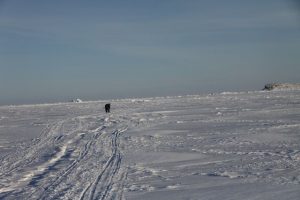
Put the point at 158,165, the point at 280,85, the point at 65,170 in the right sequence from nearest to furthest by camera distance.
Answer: the point at 65,170
the point at 158,165
the point at 280,85

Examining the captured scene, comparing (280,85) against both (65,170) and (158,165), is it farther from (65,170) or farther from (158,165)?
(65,170)

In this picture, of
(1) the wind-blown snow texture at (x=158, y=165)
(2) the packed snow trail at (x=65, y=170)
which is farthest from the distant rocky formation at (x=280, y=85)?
(2) the packed snow trail at (x=65, y=170)

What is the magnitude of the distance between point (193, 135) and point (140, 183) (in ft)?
23.9

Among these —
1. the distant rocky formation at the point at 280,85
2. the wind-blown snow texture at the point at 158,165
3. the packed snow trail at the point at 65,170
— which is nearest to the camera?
the wind-blown snow texture at the point at 158,165

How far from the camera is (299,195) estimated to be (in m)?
6.22

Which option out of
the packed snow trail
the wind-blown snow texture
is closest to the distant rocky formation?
Result: the wind-blown snow texture

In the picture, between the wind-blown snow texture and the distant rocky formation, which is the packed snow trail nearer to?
the wind-blown snow texture

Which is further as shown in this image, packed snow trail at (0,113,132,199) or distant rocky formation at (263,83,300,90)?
distant rocky formation at (263,83,300,90)

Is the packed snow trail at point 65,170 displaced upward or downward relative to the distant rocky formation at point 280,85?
downward

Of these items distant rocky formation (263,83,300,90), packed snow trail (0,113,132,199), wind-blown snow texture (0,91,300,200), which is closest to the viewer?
wind-blown snow texture (0,91,300,200)

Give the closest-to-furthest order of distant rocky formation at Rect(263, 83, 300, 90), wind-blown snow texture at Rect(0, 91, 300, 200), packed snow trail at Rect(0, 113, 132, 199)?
wind-blown snow texture at Rect(0, 91, 300, 200)
packed snow trail at Rect(0, 113, 132, 199)
distant rocky formation at Rect(263, 83, 300, 90)

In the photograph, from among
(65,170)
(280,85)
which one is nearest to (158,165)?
(65,170)

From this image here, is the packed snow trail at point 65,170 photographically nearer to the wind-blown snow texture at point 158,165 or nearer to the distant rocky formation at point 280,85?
the wind-blown snow texture at point 158,165

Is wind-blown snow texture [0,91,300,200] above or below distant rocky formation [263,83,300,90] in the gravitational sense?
below
